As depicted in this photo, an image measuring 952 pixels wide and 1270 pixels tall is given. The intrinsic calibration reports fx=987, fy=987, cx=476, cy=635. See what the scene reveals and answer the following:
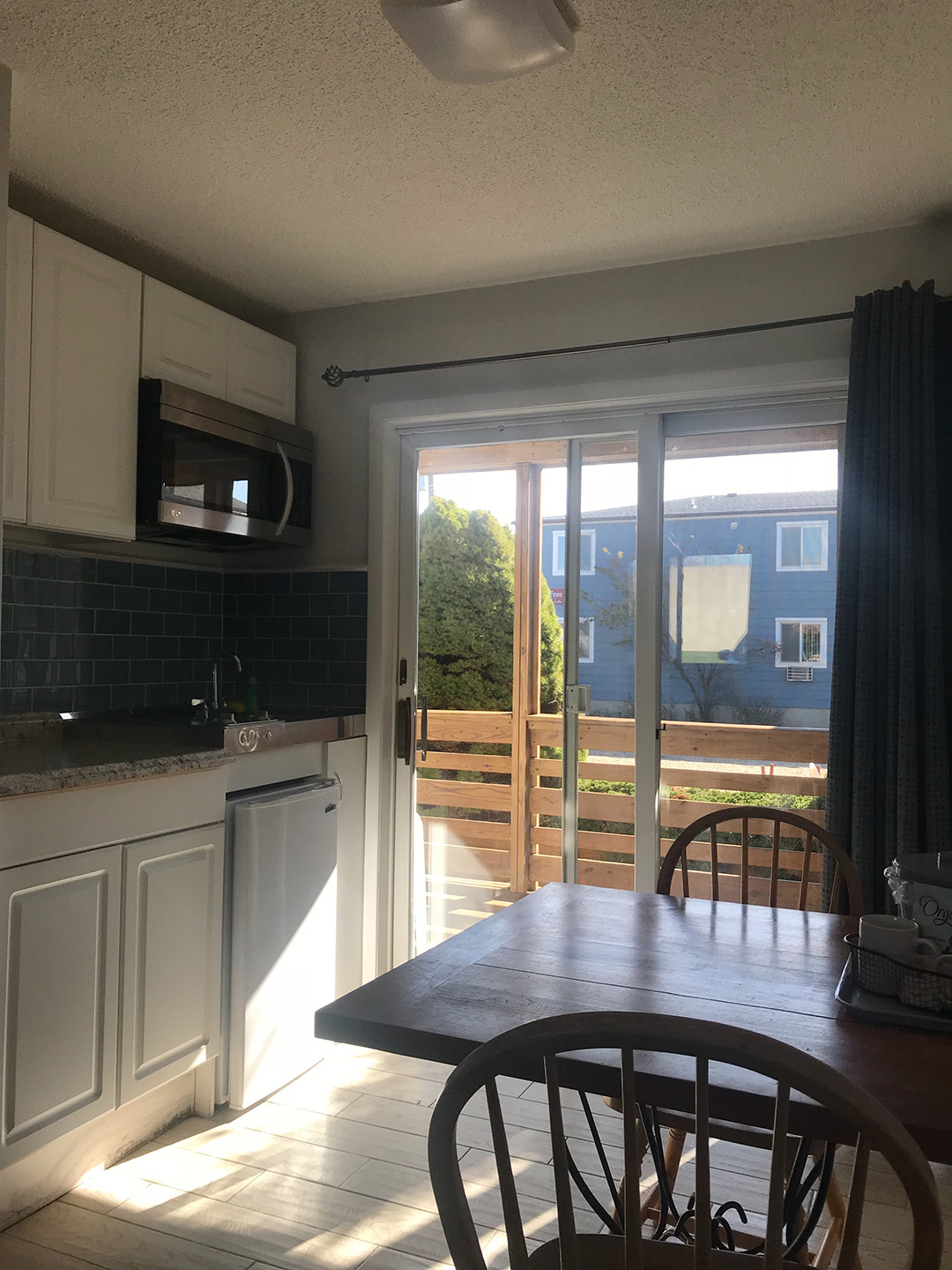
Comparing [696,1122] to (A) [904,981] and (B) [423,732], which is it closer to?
(A) [904,981]

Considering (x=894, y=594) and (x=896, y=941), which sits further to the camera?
(x=894, y=594)

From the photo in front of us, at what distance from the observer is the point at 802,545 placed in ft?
10.0

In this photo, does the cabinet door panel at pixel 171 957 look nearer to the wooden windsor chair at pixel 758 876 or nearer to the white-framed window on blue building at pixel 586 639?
the wooden windsor chair at pixel 758 876

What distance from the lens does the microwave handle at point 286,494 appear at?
3438 mm

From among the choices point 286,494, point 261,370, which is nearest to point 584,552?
point 286,494

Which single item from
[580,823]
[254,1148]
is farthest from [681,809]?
[254,1148]

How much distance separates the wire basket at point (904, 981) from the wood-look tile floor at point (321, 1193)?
0.99 metres

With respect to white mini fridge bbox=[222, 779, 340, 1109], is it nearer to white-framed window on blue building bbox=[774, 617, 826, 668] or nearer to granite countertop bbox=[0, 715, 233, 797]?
granite countertop bbox=[0, 715, 233, 797]

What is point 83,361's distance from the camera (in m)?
2.70

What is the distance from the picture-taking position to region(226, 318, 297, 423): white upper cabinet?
11.0 feet

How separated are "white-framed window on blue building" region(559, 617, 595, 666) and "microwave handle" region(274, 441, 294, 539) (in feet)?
3.56

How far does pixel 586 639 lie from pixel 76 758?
5.37ft

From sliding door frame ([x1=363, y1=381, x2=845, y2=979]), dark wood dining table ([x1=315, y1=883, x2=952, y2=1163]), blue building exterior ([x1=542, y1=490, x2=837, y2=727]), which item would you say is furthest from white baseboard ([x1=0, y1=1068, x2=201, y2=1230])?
blue building exterior ([x1=542, y1=490, x2=837, y2=727])

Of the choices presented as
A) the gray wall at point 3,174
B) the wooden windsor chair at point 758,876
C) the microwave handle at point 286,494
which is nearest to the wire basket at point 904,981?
the wooden windsor chair at point 758,876
